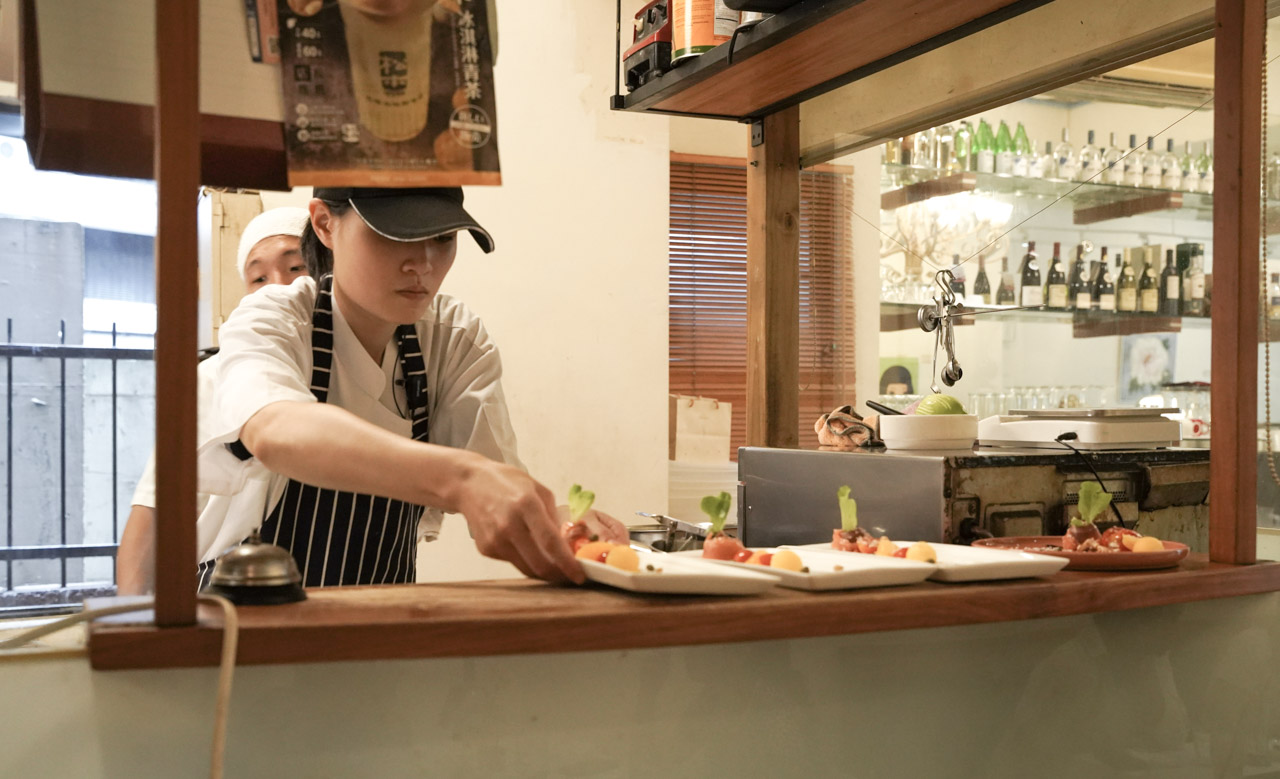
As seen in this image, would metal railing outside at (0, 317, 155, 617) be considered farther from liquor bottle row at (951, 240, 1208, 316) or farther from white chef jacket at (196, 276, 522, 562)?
liquor bottle row at (951, 240, 1208, 316)

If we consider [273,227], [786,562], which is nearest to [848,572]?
[786,562]

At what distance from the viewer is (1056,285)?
11.5 ft

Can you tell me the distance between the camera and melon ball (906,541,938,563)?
127 cm

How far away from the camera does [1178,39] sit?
166 centimetres

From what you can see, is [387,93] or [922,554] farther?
[922,554]

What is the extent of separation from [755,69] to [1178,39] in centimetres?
74

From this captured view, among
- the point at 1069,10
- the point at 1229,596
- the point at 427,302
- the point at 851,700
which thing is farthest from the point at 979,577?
the point at 1069,10

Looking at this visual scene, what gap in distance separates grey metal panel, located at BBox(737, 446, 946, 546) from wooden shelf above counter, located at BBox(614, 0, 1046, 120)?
73 cm

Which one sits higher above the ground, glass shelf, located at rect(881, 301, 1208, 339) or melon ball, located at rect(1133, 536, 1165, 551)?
glass shelf, located at rect(881, 301, 1208, 339)

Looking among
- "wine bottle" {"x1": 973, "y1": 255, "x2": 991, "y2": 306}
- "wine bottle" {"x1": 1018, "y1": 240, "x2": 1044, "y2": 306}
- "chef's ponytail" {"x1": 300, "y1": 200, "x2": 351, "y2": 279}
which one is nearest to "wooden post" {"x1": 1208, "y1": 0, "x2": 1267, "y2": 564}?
"chef's ponytail" {"x1": 300, "y1": 200, "x2": 351, "y2": 279}

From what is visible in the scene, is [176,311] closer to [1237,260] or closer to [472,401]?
[472,401]

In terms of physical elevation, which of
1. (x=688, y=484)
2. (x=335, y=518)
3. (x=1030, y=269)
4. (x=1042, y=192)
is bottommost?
(x=688, y=484)

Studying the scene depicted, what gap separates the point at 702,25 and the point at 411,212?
0.89m

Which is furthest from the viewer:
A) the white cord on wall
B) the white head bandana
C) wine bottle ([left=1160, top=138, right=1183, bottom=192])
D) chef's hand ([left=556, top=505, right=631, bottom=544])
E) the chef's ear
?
wine bottle ([left=1160, top=138, right=1183, bottom=192])
